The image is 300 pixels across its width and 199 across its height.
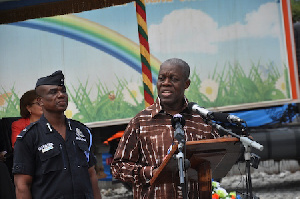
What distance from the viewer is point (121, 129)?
999 cm

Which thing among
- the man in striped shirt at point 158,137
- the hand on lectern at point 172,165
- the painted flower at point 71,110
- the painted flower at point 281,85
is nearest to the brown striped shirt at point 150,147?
the man in striped shirt at point 158,137

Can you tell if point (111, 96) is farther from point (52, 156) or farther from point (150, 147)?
point (150, 147)

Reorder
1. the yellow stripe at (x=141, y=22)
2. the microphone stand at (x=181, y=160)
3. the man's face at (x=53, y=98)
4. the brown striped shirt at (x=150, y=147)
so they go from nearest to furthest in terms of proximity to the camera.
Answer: the microphone stand at (x=181, y=160)
the brown striped shirt at (x=150, y=147)
the man's face at (x=53, y=98)
the yellow stripe at (x=141, y=22)

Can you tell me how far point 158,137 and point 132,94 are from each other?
215 inches

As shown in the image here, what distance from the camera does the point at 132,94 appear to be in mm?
9578

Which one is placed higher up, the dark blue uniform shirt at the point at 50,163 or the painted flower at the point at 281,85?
the painted flower at the point at 281,85

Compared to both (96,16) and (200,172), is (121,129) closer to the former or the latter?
(96,16)

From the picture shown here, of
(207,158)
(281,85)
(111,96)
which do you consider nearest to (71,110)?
(111,96)

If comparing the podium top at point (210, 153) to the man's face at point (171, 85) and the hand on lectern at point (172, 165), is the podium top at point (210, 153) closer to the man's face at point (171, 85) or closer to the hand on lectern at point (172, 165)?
the hand on lectern at point (172, 165)

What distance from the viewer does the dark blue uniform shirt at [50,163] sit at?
4242 millimetres

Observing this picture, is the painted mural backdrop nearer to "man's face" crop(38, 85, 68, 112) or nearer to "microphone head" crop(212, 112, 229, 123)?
"man's face" crop(38, 85, 68, 112)

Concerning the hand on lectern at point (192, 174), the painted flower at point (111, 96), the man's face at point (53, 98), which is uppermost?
the painted flower at point (111, 96)

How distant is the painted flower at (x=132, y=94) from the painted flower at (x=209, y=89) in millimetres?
971

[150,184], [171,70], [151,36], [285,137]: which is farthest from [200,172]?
[285,137]
